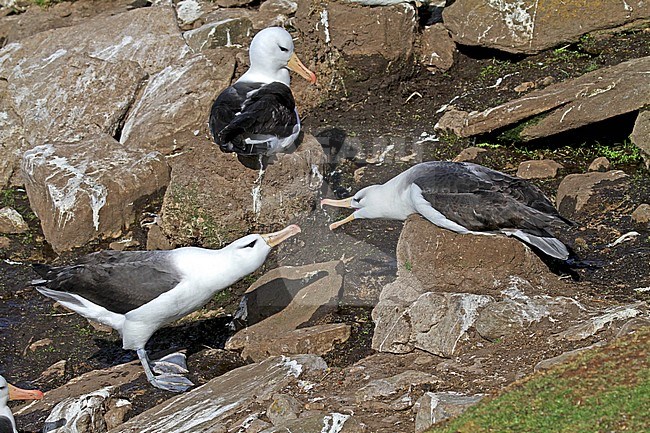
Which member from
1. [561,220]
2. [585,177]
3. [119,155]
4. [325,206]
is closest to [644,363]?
[561,220]

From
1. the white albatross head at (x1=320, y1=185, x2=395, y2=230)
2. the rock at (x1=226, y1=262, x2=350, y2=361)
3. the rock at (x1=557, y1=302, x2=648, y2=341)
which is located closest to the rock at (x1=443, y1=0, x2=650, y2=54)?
the white albatross head at (x1=320, y1=185, x2=395, y2=230)

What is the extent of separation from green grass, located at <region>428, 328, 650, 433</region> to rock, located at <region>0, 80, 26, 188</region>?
27.9 ft

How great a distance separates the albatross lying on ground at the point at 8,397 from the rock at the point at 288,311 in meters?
1.59

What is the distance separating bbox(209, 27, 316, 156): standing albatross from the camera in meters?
8.60

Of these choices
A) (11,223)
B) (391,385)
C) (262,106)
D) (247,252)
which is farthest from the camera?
(11,223)

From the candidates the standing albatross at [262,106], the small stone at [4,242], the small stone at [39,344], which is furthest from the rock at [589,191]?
the small stone at [4,242]

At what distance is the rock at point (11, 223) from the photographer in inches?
411

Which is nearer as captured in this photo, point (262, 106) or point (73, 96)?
point (262, 106)

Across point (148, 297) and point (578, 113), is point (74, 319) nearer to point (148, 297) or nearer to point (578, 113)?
point (148, 297)

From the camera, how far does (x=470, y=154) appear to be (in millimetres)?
9875

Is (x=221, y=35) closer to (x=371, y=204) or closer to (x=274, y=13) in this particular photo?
(x=274, y=13)

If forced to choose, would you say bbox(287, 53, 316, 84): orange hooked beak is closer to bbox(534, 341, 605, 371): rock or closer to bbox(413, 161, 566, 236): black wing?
bbox(413, 161, 566, 236): black wing

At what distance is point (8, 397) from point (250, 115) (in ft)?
11.1

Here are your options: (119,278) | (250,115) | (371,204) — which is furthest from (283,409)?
(250,115)
